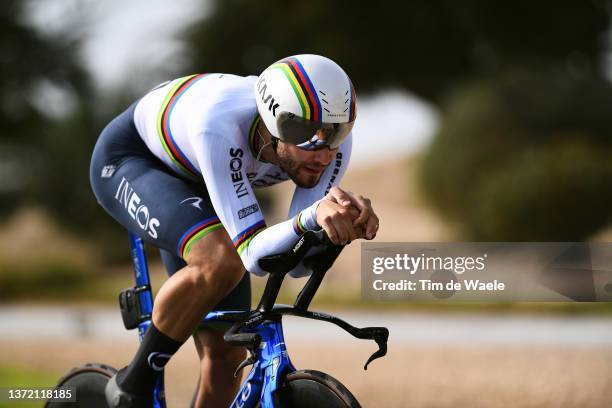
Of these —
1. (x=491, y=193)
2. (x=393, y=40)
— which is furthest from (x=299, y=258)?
(x=393, y=40)

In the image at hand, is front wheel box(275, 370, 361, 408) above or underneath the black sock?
underneath

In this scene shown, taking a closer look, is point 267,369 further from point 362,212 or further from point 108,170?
point 108,170

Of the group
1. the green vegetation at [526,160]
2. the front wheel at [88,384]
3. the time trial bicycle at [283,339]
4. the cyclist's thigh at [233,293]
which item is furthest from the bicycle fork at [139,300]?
the green vegetation at [526,160]

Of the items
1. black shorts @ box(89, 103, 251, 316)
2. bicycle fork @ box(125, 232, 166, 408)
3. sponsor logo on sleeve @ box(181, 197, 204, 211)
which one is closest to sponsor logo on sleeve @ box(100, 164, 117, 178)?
black shorts @ box(89, 103, 251, 316)

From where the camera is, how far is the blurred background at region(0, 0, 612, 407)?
8383mm

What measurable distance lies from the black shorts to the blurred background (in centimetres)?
264

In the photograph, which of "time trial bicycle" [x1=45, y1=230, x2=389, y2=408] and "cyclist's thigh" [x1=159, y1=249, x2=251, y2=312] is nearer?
"time trial bicycle" [x1=45, y1=230, x2=389, y2=408]

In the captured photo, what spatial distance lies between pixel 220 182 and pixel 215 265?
275 millimetres

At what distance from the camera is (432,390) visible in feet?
23.2

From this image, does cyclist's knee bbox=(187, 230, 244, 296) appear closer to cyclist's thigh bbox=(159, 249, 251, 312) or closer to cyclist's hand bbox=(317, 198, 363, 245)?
cyclist's hand bbox=(317, 198, 363, 245)

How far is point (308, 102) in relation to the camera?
3.32 m

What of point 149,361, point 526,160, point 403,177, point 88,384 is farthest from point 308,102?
point 403,177

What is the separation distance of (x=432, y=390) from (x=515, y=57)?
1951 cm

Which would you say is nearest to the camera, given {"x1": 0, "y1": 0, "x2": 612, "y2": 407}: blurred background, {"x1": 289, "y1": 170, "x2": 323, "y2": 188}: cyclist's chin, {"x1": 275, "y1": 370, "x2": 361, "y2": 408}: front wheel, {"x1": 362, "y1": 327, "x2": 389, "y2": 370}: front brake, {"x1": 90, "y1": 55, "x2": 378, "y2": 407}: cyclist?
{"x1": 275, "y1": 370, "x2": 361, "y2": 408}: front wheel
